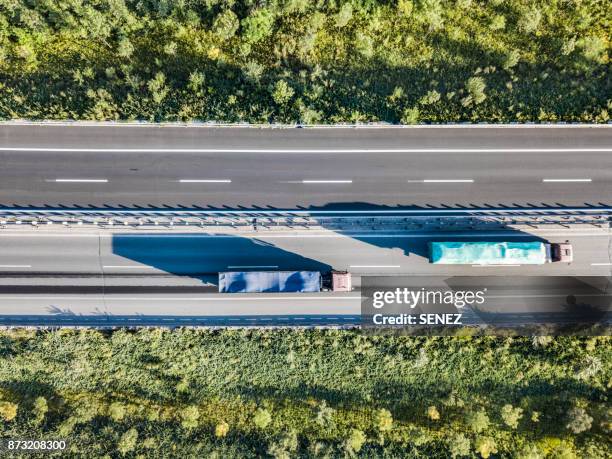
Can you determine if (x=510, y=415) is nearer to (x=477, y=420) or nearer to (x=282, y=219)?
(x=477, y=420)

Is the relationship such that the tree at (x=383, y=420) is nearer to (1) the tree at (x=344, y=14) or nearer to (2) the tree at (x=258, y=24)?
(1) the tree at (x=344, y=14)

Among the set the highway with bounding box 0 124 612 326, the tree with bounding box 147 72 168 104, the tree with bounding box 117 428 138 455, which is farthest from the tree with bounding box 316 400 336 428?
the tree with bounding box 147 72 168 104

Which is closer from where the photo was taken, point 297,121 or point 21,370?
point 297,121

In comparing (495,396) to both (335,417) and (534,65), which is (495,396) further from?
(534,65)

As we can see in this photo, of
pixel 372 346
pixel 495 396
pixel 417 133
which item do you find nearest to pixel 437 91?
pixel 417 133

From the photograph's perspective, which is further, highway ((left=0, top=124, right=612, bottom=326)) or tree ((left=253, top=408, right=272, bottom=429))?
tree ((left=253, top=408, right=272, bottom=429))

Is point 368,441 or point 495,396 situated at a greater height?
point 495,396

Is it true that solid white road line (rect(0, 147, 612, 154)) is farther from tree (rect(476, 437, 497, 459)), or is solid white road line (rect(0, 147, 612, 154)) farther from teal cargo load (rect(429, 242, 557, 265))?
tree (rect(476, 437, 497, 459))
